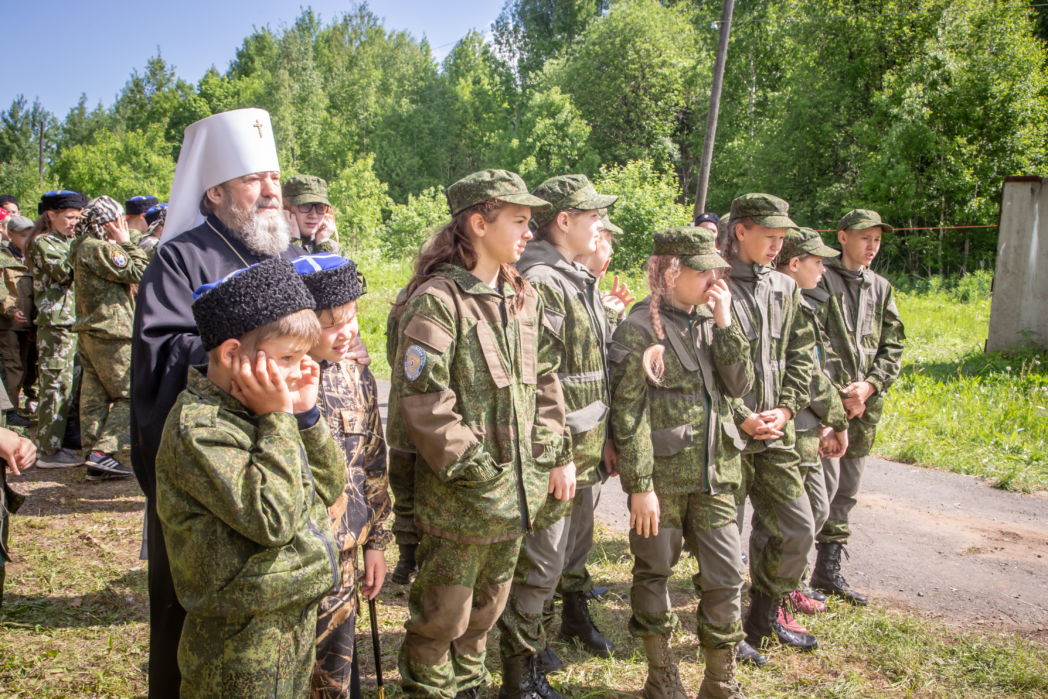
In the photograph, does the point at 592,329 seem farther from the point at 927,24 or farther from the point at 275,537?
the point at 927,24

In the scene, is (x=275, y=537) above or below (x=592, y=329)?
below

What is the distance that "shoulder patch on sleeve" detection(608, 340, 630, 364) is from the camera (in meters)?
3.22

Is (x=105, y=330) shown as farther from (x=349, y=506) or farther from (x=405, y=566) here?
(x=349, y=506)

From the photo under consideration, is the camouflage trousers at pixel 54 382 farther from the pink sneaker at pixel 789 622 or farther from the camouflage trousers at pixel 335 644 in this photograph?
the pink sneaker at pixel 789 622

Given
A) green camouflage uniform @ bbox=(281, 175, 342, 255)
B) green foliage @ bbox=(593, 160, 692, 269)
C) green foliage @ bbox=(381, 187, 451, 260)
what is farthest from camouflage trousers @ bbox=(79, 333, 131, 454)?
green foliage @ bbox=(381, 187, 451, 260)

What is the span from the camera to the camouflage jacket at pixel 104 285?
5.58m

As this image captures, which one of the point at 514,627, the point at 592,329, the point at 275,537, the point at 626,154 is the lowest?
the point at 514,627

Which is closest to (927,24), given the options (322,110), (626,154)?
(626,154)

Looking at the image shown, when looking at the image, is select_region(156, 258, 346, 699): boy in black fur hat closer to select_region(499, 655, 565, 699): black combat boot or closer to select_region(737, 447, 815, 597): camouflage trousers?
select_region(499, 655, 565, 699): black combat boot

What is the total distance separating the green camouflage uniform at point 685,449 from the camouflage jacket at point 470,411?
47 cm

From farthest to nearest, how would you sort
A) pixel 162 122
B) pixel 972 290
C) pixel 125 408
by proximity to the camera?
pixel 162 122 < pixel 972 290 < pixel 125 408

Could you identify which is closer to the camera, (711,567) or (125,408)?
(711,567)

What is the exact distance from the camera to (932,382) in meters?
8.61

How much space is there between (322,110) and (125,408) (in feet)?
161
